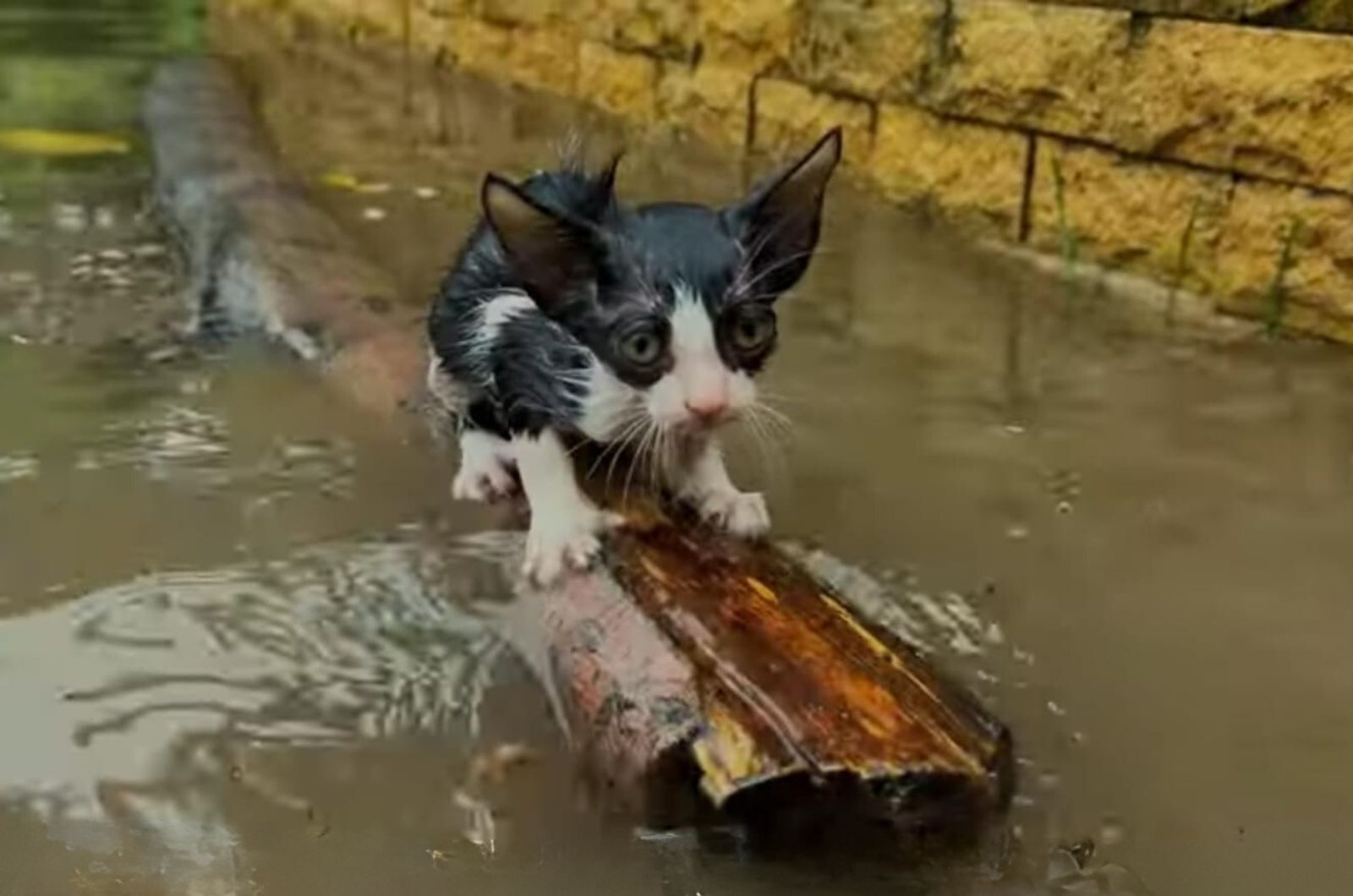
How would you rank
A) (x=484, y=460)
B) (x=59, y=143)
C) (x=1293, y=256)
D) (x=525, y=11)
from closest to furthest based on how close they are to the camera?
(x=484, y=460)
(x=1293, y=256)
(x=59, y=143)
(x=525, y=11)

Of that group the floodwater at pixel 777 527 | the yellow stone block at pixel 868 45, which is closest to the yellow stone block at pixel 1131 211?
the floodwater at pixel 777 527

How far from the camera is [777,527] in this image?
11.4 ft

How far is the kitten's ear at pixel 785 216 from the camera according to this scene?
9.29 ft

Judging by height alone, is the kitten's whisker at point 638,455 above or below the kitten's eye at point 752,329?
below

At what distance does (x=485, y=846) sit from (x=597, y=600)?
449 millimetres

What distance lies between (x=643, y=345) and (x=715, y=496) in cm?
41

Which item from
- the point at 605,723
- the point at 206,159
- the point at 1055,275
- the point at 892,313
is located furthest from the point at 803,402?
the point at 206,159

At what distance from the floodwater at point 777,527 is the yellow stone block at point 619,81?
6.32 feet

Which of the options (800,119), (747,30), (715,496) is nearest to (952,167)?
(800,119)

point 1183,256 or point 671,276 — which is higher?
point 671,276

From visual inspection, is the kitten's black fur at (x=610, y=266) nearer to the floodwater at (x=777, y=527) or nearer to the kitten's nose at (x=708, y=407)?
the kitten's nose at (x=708, y=407)

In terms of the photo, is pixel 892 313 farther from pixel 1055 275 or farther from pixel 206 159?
pixel 206 159

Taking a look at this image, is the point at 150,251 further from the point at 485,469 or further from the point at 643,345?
the point at 643,345

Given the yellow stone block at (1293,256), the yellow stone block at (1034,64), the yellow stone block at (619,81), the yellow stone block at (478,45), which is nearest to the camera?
the yellow stone block at (1293,256)
